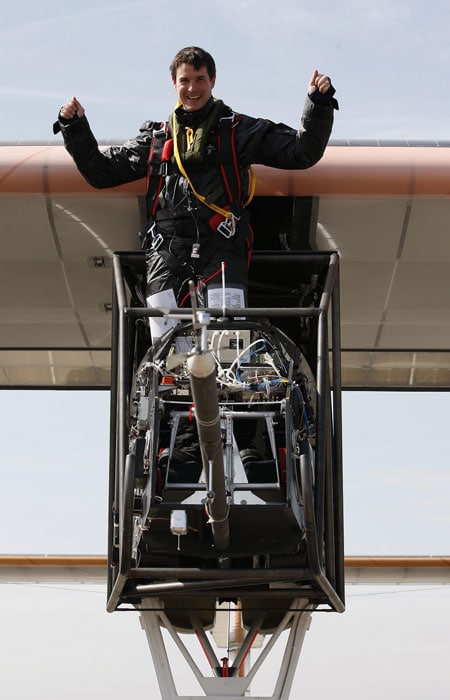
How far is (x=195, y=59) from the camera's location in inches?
306

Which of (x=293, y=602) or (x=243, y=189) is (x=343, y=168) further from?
(x=293, y=602)

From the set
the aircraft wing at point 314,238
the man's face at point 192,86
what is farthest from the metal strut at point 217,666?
the man's face at point 192,86

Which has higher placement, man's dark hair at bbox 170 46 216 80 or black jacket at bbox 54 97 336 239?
man's dark hair at bbox 170 46 216 80

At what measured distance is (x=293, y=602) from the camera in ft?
29.2

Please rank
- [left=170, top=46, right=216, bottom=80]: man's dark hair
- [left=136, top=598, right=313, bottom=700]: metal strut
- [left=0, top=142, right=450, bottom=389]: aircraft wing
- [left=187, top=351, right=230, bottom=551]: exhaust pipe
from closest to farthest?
[left=187, top=351, right=230, bottom=551]: exhaust pipe < [left=170, top=46, right=216, bottom=80]: man's dark hair < [left=136, top=598, right=313, bottom=700]: metal strut < [left=0, top=142, right=450, bottom=389]: aircraft wing

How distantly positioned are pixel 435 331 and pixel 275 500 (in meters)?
5.20

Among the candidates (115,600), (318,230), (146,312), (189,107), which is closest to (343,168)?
(318,230)

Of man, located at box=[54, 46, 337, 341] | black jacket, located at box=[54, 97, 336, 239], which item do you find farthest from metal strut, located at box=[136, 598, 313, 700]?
black jacket, located at box=[54, 97, 336, 239]

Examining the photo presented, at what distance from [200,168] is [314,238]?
6.03 ft

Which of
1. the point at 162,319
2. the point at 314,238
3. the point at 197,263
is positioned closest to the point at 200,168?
the point at 197,263

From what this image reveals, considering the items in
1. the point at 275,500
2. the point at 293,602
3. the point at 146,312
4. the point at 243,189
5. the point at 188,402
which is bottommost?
the point at 293,602

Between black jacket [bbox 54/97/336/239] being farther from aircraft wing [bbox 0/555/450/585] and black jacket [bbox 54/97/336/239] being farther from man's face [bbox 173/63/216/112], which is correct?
aircraft wing [bbox 0/555/450/585]

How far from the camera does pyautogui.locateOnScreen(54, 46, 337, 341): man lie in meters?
7.83

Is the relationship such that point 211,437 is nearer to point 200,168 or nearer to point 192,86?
point 200,168
